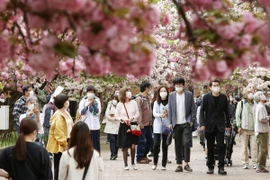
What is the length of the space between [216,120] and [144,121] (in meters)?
3.49

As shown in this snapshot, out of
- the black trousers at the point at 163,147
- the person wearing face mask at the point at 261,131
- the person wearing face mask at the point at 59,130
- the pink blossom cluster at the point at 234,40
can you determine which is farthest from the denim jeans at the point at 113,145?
the pink blossom cluster at the point at 234,40

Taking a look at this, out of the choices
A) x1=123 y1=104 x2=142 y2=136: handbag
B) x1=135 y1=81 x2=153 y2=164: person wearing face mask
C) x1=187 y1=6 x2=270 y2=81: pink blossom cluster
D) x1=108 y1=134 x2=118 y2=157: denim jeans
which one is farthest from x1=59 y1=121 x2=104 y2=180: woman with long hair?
x1=108 y1=134 x2=118 y2=157: denim jeans

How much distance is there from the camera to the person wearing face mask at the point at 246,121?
17594 millimetres

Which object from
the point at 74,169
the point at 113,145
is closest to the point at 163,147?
the point at 113,145

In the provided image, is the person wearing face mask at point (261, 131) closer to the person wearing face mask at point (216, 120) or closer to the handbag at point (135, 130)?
the person wearing face mask at point (216, 120)

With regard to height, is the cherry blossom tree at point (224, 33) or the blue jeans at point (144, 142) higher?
the cherry blossom tree at point (224, 33)

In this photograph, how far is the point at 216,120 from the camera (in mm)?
16234

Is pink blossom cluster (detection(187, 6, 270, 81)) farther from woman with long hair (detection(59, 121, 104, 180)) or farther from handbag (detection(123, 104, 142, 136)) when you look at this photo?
handbag (detection(123, 104, 142, 136))

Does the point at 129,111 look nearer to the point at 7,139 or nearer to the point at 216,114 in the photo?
the point at 216,114

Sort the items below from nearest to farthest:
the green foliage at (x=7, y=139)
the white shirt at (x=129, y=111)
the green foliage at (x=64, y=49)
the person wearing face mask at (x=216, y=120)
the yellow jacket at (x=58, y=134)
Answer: the green foliage at (x=64, y=49), the yellow jacket at (x=58, y=134), the person wearing face mask at (x=216, y=120), the white shirt at (x=129, y=111), the green foliage at (x=7, y=139)

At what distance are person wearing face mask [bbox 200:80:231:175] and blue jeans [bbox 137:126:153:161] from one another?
11.0 ft

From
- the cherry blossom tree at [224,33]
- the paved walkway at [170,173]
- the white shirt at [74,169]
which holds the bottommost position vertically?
the paved walkway at [170,173]

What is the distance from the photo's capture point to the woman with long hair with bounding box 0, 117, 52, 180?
8.36 m

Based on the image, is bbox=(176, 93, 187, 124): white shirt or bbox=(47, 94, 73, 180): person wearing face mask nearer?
bbox=(47, 94, 73, 180): person wearing face mask
